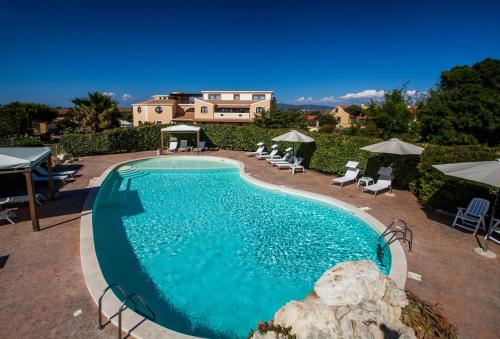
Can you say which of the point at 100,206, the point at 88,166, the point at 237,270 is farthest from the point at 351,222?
the point at 88,166

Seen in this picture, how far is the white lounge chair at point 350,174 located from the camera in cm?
1334

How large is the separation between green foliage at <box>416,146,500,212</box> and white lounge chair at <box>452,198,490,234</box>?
1.99ft

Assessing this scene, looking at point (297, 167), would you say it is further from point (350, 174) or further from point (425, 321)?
point (425, 321)

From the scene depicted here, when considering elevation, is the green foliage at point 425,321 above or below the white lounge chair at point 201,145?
below

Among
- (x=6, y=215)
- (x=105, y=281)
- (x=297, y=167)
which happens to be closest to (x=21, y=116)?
(x=6, y=215)

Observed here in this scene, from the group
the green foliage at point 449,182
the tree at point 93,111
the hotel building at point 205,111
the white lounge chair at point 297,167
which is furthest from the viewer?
the hotel building at point 205,111

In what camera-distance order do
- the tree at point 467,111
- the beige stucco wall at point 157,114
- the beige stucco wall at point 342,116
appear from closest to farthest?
1. the tree at point 467,111
2. the beige stucco wall at point 157,114
3. the beige stucco wall at point 342,116

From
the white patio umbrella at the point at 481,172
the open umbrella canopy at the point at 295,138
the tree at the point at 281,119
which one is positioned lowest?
the white patio umbrella at the point at 481,172

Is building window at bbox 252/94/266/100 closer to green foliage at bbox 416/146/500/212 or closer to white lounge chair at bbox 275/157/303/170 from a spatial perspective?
white lounge chair at bbox 275/157/303/170

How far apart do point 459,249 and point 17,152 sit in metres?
12.8

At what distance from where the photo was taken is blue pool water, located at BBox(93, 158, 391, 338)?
19.2 feet

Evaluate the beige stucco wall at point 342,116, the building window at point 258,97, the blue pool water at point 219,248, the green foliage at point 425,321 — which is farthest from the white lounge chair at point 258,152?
the beige stucco wall at point 342,116

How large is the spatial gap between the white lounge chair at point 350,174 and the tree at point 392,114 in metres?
17.6

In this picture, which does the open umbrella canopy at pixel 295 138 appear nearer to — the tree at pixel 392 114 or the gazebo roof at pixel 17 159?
the gazebo roof at pixel 17 159
